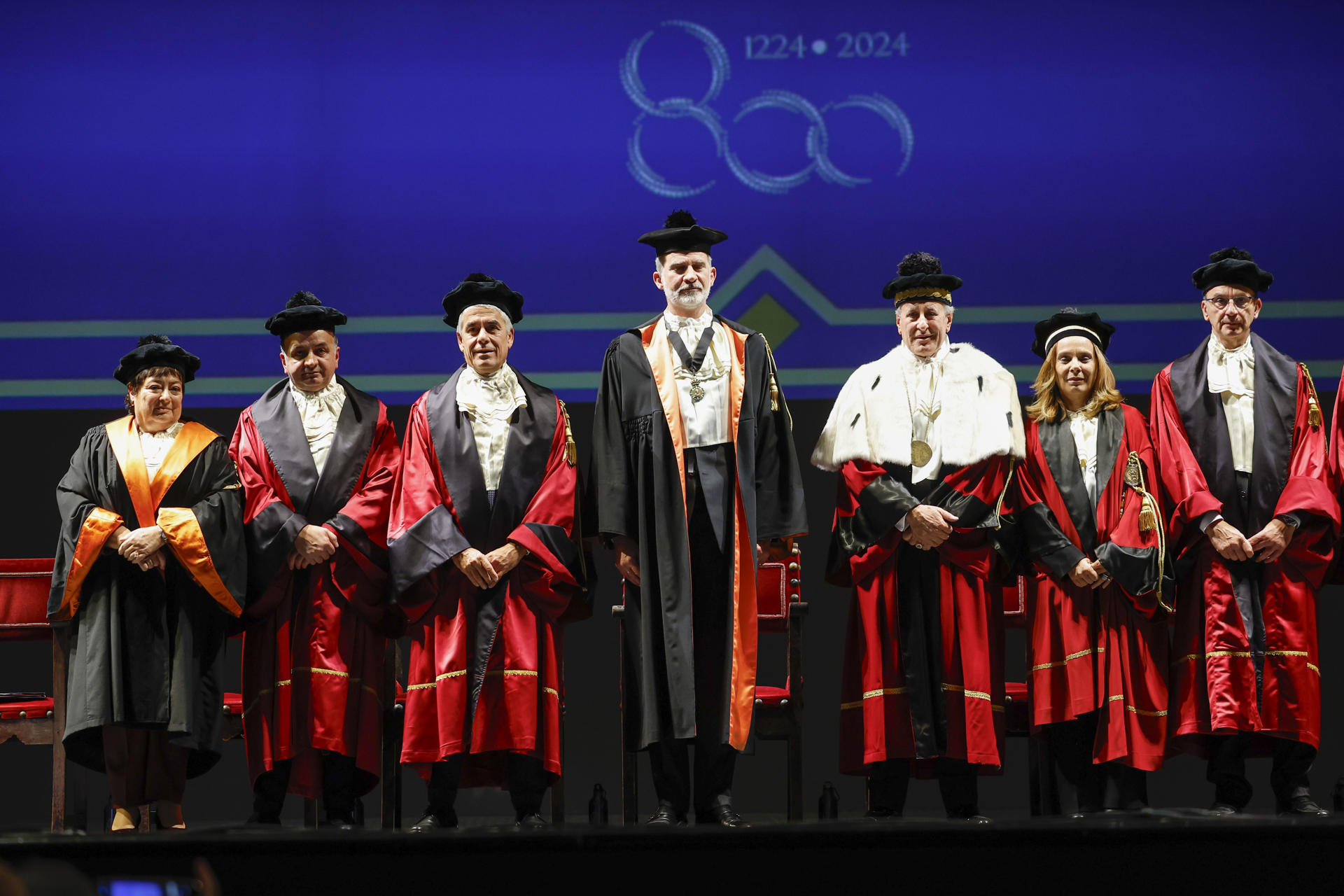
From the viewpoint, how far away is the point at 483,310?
4.30 meters

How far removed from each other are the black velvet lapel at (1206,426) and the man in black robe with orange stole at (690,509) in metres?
1.23

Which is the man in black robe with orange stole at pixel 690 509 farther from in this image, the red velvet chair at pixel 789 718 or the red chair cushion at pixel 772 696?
the red chair cushion at pixel 772 696

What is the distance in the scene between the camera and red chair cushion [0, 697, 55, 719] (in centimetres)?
421

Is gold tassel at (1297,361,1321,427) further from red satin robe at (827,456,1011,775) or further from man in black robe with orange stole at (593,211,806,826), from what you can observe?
man in black robe with orange stole at (593,211,806,826)

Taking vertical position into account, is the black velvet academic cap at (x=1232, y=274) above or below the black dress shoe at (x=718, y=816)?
above

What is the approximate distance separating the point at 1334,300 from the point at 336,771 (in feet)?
13.1

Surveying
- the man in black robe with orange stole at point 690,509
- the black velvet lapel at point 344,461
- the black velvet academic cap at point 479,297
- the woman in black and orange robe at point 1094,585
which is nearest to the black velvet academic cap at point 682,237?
the man in black robe with orange stole at point 690,509

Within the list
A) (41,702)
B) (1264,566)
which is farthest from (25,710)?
(1264,566)

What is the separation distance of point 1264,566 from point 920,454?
1.04m

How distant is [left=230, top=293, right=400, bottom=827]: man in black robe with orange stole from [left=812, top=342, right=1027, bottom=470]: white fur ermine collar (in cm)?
136

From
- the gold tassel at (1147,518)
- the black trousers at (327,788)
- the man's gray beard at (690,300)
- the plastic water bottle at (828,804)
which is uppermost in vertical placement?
the man's gray beard at (690,300)

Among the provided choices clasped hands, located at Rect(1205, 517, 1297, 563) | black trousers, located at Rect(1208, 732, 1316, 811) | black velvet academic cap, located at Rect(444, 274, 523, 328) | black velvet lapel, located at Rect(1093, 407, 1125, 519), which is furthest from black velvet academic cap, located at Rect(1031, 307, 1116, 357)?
black velvet academic cap, located at Rect(444, 274, 523, 328)

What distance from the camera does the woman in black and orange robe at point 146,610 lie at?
13.2 ft

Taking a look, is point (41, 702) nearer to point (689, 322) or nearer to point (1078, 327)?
point (689, 322)
